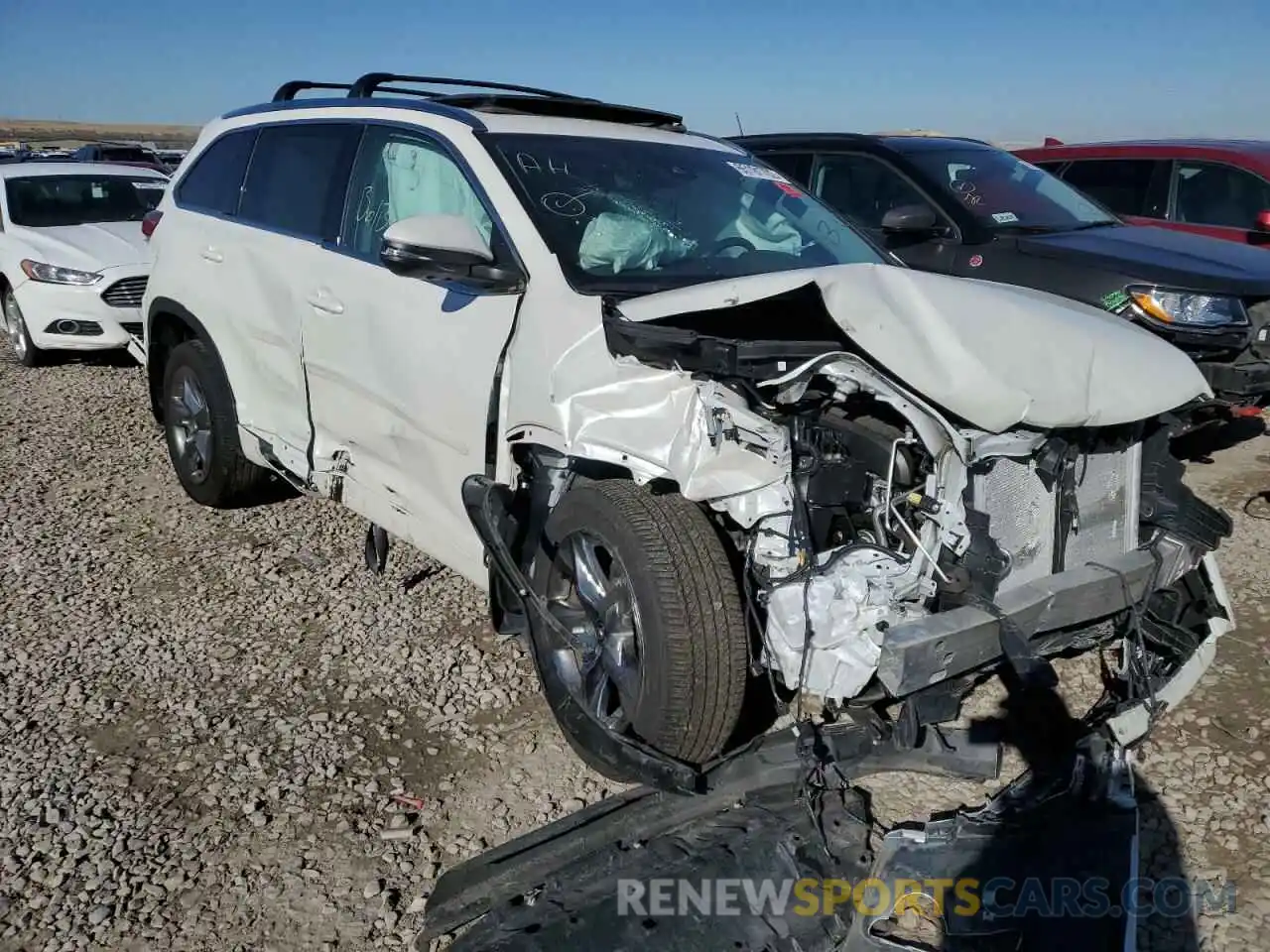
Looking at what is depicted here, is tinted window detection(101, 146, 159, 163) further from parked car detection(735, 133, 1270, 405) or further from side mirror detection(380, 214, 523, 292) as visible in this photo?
side mirror detection(380, 214, 523, 292)

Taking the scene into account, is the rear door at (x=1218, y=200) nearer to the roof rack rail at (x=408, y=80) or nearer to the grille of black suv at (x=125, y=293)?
the roof rack rail at (x=408, y=80)

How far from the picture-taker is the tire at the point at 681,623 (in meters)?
2.71

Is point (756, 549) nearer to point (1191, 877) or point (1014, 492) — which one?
point (1014, 492)

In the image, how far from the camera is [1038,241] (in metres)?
6.27

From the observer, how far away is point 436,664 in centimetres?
384

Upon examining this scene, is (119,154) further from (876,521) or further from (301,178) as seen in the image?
(876,521)

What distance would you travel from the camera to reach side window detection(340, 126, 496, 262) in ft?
12.2

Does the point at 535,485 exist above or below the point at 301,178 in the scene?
below

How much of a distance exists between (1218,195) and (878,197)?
10.3 ft

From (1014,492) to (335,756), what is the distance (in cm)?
219

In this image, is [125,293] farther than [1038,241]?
Yes

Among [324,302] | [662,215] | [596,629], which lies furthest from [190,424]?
[596,629]

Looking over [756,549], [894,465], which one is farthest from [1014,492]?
[756,549]

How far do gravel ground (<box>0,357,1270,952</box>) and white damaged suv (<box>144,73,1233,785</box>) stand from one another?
39 centimetres
